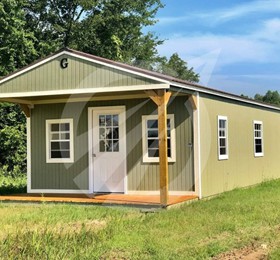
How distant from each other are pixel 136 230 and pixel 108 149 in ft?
16.7

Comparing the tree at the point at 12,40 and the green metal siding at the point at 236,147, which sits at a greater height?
the tree at the point at 12,40

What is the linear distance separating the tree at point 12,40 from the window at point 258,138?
11.3 m

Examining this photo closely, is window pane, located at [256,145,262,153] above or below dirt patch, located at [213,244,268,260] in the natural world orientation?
above

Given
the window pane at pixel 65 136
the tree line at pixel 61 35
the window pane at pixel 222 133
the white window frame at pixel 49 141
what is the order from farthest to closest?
the tree line at pixel 61 35, the window pane at pixel 222 133, the window pane at pixel 65 136, the white window frame at pixel 49 141

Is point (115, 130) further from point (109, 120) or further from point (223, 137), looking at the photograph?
point (223, 137)

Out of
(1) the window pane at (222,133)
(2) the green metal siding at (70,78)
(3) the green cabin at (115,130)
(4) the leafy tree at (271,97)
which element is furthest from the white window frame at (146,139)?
(4) the leafy tree at (271,97)

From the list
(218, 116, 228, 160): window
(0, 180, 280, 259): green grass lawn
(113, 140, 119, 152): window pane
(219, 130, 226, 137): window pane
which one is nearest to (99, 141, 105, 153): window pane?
(113, 140, 119, 152): window pane

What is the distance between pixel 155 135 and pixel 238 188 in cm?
350

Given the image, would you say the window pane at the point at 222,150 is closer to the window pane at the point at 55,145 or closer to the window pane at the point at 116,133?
the window pane at the point at 116,133

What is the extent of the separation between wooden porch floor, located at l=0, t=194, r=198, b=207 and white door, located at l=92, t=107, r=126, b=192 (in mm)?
545

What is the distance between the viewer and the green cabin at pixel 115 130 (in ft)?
36.0

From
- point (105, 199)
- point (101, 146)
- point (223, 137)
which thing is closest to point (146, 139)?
point (101, 146)

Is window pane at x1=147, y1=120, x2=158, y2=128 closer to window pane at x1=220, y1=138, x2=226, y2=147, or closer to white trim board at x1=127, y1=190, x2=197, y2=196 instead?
white trim board at x1=127, y1=190, x2=197, y2=196

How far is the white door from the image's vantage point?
41.2 feet
